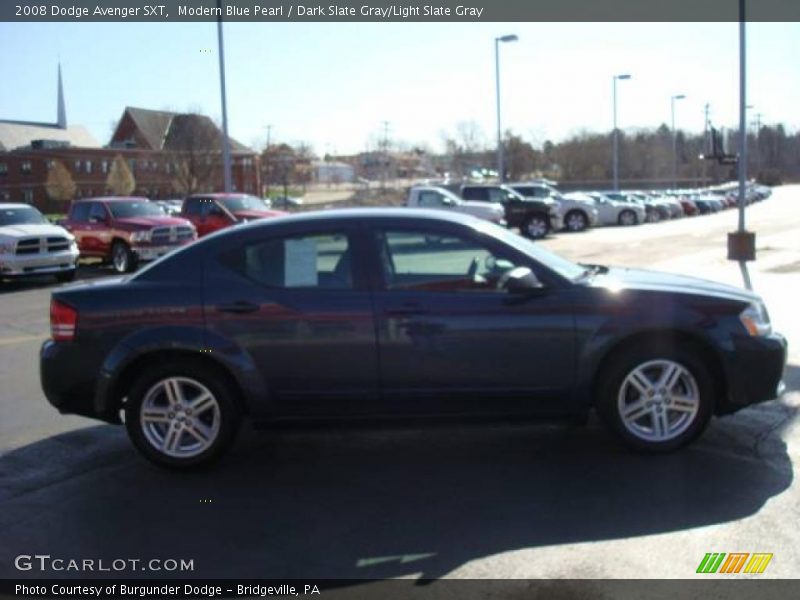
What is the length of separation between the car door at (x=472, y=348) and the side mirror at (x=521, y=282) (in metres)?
0.04

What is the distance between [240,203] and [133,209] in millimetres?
2986

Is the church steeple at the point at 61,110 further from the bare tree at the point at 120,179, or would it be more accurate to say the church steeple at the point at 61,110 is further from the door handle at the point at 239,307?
the door handle at the point at 239,307

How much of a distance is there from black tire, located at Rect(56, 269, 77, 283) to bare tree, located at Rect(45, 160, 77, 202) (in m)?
64.9

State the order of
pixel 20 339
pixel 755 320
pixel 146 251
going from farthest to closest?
pixel 146 251, pixel 20 339, pixel 755 320

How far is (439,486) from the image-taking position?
4906mm

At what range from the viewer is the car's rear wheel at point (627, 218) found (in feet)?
126

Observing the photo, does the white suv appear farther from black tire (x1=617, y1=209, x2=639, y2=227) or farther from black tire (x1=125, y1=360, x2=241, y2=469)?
black tire (x1=617, y1=209, x2=639, y2=227)

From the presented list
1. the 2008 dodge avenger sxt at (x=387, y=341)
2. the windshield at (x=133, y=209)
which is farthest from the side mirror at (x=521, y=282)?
the windshield at (x=133, y=209)

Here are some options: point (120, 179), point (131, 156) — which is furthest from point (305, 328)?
point (131, 156)

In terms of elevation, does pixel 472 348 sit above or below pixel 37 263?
below

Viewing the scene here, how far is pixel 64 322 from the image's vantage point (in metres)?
5.22

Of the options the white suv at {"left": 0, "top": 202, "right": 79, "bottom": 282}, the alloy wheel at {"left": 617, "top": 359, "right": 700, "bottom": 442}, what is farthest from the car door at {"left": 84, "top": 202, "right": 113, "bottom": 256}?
the alloy wheel at {"left": 617, "top": 359, "right": 700, "bottom": 442}

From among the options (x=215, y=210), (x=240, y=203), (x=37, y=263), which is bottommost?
(x=37, y=263)

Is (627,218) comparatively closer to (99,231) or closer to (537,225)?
(537,225)
